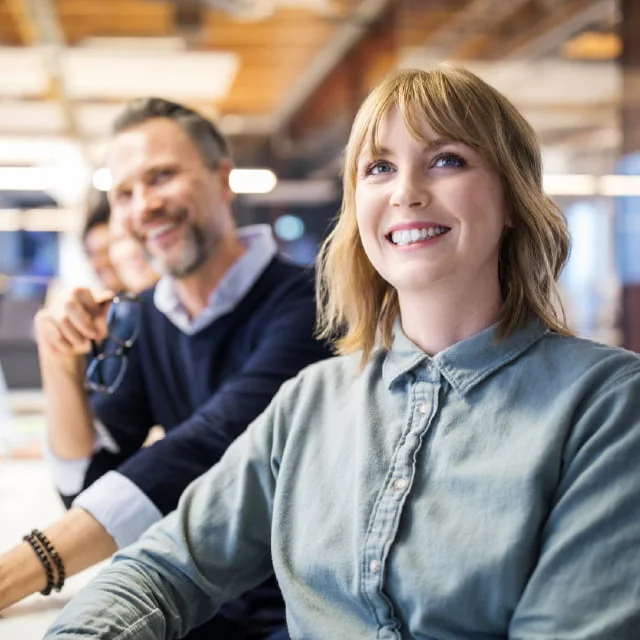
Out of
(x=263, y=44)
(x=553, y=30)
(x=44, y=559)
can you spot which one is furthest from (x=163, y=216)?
(x=263, y=44)

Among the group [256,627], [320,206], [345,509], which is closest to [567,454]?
[345,509]

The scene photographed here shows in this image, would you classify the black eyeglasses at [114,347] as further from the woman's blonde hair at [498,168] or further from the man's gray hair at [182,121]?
the woman's blonde hair at [498,168]

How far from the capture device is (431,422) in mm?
1088

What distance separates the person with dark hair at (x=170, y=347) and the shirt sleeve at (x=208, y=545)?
21 cm

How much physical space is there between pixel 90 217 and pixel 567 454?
2.70 metres

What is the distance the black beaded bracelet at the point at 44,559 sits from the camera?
1.33 meters

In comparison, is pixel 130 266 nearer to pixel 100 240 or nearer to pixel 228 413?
pixel 100 240

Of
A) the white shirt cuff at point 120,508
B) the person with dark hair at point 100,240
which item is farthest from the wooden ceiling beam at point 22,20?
the white shirt cuff at point 120,508

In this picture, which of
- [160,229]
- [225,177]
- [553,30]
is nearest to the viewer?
[160,229]

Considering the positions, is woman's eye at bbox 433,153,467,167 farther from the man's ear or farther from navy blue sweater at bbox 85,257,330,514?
the man's ear

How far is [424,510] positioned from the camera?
1034 millimetres

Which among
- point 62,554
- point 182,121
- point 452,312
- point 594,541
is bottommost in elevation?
point 62,554

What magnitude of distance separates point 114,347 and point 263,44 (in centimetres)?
663

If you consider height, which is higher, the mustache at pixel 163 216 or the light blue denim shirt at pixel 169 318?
the mustache at pixel 163 216
